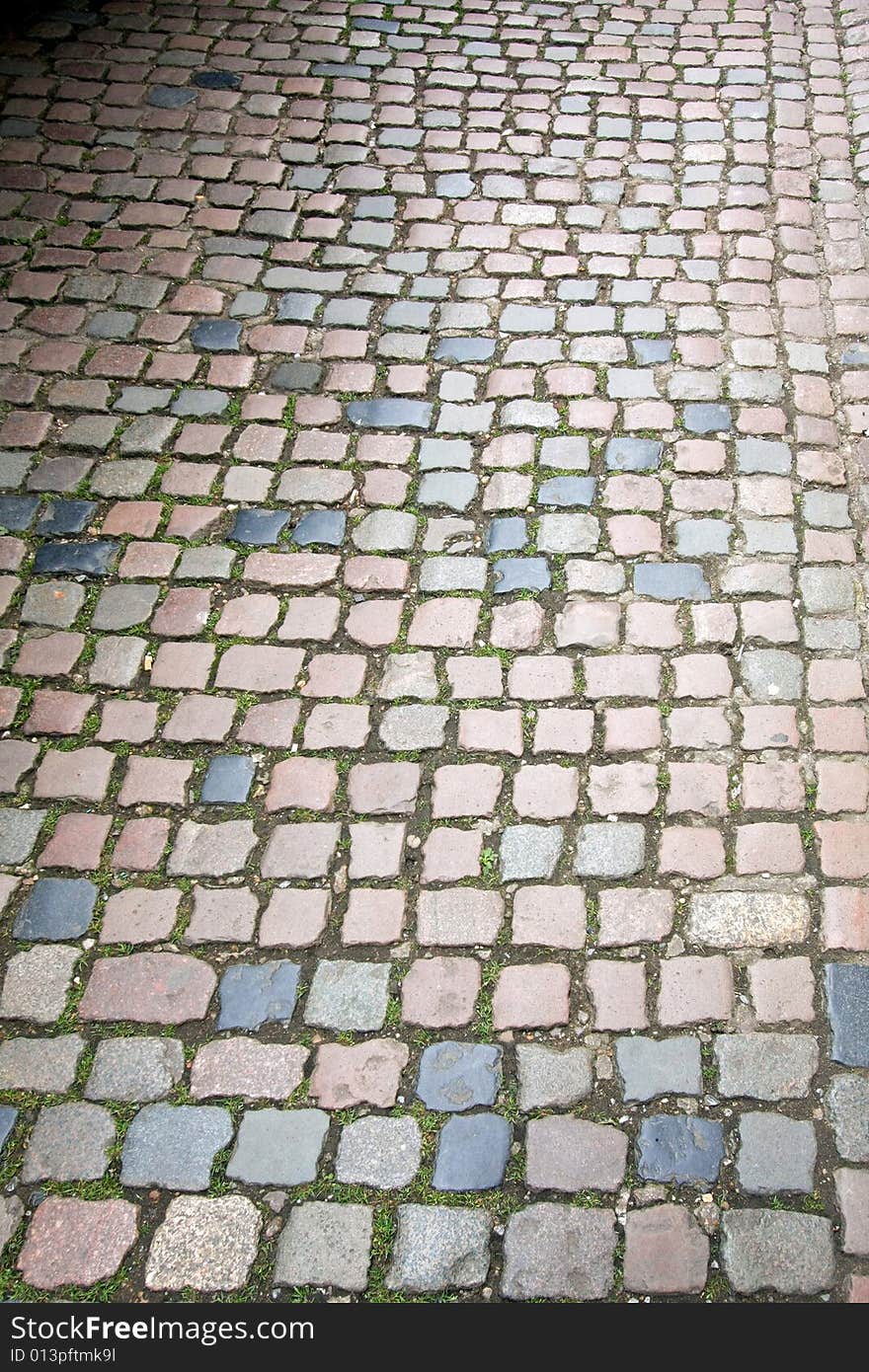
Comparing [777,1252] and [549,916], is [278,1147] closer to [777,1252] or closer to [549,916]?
[549,916]

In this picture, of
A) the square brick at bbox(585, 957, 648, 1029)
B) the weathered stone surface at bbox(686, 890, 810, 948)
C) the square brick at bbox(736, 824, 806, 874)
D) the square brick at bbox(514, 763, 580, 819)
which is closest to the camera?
the square brick at bbox(585, 957, 648, 1029)

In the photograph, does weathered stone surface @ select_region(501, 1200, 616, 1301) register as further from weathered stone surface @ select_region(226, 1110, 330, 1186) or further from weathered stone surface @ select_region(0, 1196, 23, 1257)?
weathered stone surface @ select_region(0, 1196, 23, 1257)

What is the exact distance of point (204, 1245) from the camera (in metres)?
2.57

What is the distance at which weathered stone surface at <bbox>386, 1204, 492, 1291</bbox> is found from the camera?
2520mm

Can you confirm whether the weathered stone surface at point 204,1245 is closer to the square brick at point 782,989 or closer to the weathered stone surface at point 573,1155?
the weathered stone surface at point 573,1155

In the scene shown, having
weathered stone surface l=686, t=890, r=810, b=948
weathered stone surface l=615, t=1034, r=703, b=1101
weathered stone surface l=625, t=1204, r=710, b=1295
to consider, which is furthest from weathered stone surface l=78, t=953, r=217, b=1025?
weathered stone surface l=686, t=890, r=810, b=948

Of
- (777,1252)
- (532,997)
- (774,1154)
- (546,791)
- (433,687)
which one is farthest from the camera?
(433,687)

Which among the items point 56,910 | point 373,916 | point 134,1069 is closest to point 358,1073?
point 373,916

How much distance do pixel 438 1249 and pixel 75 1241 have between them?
0.77 meters

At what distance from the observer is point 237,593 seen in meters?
3.88

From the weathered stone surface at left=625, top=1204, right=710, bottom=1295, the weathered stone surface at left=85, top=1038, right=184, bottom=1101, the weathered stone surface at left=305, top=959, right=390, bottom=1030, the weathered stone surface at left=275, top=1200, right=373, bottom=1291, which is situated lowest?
the weathered stone surface at left=625, top=1204, right=710, bottom=1295
